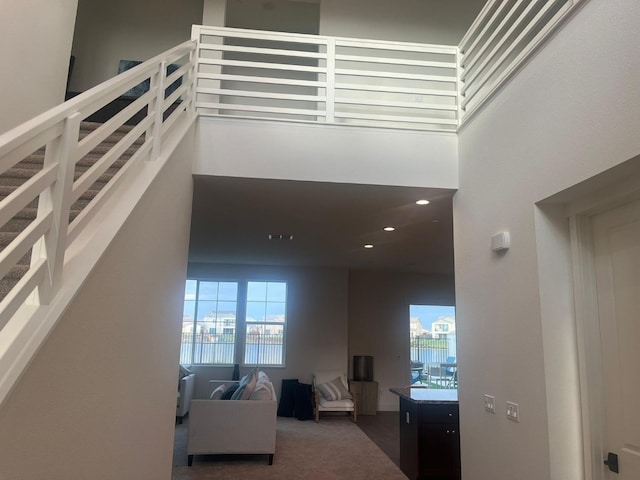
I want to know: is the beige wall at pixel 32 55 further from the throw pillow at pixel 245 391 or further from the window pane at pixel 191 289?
the window pane at pixel 191 289

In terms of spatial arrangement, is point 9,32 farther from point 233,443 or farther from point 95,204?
point 233,443

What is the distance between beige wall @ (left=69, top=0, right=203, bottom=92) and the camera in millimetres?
5707

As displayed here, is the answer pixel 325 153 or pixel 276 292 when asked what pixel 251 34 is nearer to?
pixel 325 153

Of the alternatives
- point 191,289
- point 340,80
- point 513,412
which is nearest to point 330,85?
point 340,80

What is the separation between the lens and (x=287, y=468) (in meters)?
5.33

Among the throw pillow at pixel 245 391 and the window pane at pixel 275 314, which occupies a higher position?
the window pane at pixel 275 314

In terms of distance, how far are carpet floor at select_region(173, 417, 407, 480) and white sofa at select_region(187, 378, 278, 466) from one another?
19 centimetres

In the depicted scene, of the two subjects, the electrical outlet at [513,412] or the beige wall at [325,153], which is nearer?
the electrical outlet at [513,412]

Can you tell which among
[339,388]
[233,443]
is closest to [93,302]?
[233,443]

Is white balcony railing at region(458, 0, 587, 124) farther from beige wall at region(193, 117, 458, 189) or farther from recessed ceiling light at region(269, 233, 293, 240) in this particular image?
recessed ceiling light at region(269, 233, 293, 240)

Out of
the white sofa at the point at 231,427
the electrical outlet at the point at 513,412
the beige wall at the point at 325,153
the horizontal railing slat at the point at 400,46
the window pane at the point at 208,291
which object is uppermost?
the horizontal railing slat at the point at 400,46

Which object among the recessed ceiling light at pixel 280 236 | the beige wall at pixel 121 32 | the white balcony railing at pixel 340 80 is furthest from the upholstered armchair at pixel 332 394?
the beige wall at pixel 121 32

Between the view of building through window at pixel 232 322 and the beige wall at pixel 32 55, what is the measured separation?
5673 millimetres

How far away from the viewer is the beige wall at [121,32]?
571cm
